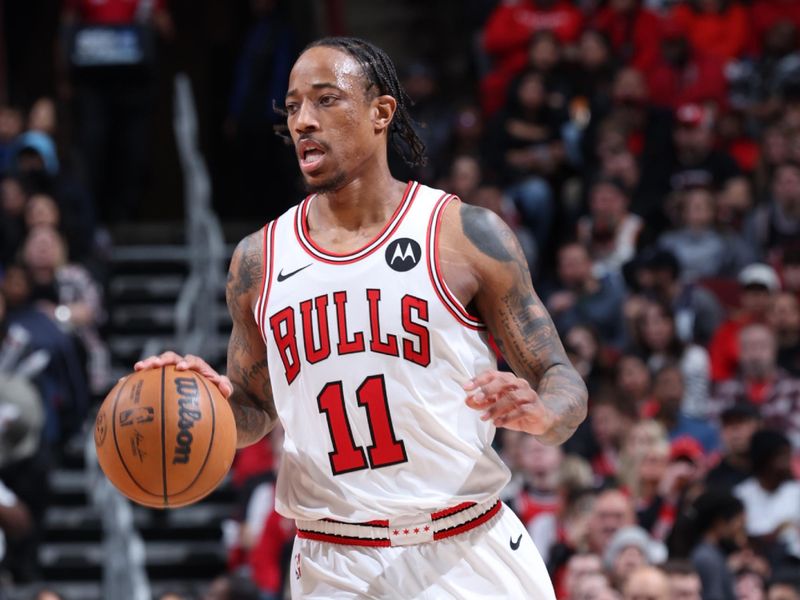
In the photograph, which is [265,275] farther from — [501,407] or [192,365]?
[501,407]

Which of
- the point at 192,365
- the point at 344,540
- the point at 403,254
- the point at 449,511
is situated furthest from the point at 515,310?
the point at 192,365


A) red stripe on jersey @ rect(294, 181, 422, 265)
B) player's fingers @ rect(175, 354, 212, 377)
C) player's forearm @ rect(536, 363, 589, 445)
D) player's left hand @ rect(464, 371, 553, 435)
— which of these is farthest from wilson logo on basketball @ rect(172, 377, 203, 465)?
player's forearm @ rect(536, 363, 589, 445)

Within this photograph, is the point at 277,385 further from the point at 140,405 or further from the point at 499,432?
the point at 499,432

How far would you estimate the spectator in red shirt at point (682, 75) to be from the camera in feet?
41.9

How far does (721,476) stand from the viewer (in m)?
8.73

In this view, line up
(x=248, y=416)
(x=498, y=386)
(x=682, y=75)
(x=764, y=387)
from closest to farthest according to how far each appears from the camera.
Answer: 1. (x=498, y=386)
2. (x=248, y=416)
3. (x=764, y=387)
4. (x=682, y=75)

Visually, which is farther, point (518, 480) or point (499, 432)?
point (499, 432)

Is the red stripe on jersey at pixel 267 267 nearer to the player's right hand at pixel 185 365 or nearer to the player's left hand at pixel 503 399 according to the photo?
the player's right hand at pixel 185 365

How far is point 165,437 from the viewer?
439 centimetres

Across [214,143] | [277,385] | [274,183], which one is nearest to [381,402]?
[277,385]

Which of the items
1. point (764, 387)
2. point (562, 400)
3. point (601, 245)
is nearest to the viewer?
point (562, 400)

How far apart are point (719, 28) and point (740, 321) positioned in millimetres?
3887

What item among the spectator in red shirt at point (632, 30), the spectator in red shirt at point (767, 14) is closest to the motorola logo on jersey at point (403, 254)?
the spectator in red shirt at point (632, 30)

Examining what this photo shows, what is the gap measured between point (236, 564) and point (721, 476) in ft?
10.6
